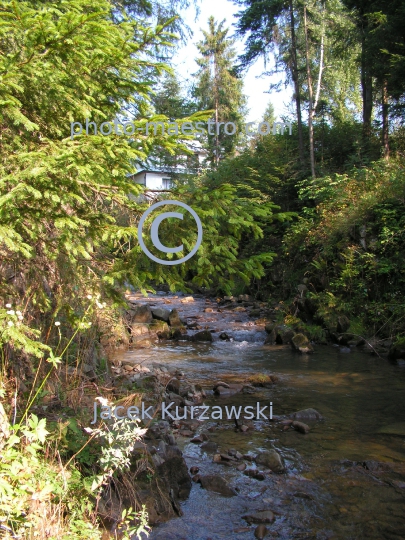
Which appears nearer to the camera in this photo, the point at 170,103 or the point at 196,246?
the point at 196,246

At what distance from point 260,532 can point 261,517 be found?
0.25 meters

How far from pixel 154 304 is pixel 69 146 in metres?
14.6

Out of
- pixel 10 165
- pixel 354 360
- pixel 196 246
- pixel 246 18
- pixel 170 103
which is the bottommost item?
pixel 354 360

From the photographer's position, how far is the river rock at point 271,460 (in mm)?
5547

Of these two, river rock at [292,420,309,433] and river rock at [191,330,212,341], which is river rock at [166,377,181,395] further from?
river rock at [191,330,212,341]

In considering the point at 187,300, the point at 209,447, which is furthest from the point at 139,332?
the point at 209,447

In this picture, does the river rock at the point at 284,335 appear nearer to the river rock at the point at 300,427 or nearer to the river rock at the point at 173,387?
the river rock at the point at 173,387

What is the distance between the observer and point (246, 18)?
18.7 metres

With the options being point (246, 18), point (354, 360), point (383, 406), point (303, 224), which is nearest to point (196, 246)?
point (383, 406)

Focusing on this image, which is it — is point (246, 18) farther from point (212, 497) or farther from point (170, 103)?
point (212, 497)

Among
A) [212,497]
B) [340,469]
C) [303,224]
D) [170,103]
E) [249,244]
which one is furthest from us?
[249,244]

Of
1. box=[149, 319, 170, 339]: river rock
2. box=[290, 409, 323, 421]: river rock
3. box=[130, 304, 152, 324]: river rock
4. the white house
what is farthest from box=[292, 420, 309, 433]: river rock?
box=[130, 304, 152, 324]: river rock

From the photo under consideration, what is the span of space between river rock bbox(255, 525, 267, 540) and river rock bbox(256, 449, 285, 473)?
118 cm

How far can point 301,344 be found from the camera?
12.0 m
